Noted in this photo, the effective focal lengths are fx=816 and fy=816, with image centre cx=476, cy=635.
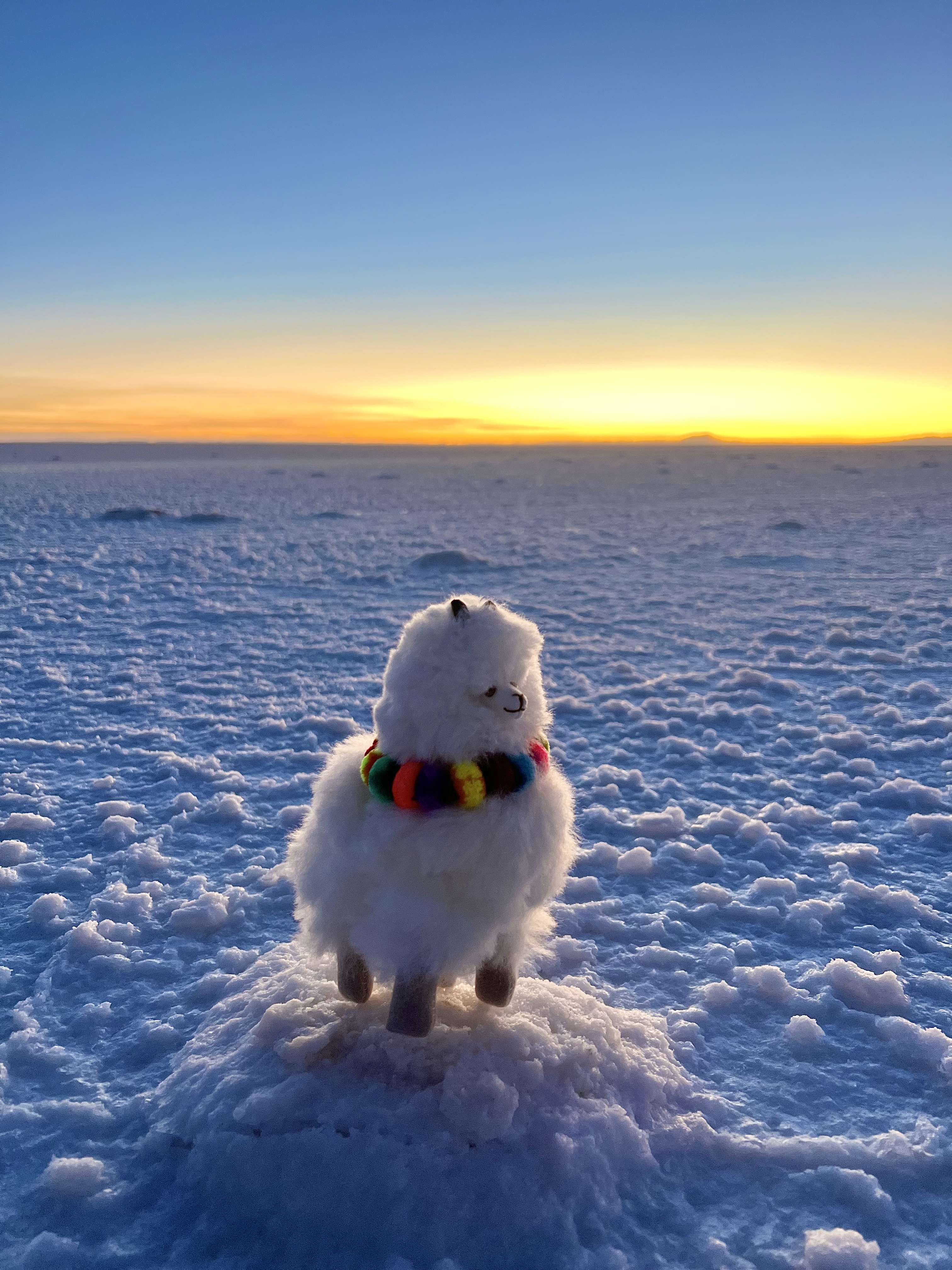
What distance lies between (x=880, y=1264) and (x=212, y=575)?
9.31 metres

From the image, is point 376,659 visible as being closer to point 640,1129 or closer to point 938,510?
point 640,1129

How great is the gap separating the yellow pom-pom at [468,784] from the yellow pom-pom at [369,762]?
0.20 metres

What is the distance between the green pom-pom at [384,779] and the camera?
75.9 inches

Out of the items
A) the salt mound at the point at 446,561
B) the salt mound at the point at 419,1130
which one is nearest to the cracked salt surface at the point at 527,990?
the salt mound at the point at 419,1130

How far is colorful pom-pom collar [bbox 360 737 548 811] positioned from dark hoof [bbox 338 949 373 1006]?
51 cm

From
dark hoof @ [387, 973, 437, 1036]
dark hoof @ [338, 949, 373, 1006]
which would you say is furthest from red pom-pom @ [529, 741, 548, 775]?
dark hoof @ [338, 949, 373, 1006]

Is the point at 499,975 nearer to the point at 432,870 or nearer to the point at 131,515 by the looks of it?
the point at 432,870

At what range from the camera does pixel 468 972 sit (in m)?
2.11

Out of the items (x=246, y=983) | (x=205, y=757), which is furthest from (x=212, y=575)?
(x=246, y=983)

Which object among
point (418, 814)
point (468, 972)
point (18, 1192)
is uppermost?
point (418, 814)

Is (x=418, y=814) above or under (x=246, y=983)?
above

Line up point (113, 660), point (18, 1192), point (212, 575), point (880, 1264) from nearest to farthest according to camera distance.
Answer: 1. point (880, 1264)
2. point (18, 1192)
3. point (113, 660)
4. point (212, 575)

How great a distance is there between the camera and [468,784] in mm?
1872

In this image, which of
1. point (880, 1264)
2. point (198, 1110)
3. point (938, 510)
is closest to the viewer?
point (880, 1264)
